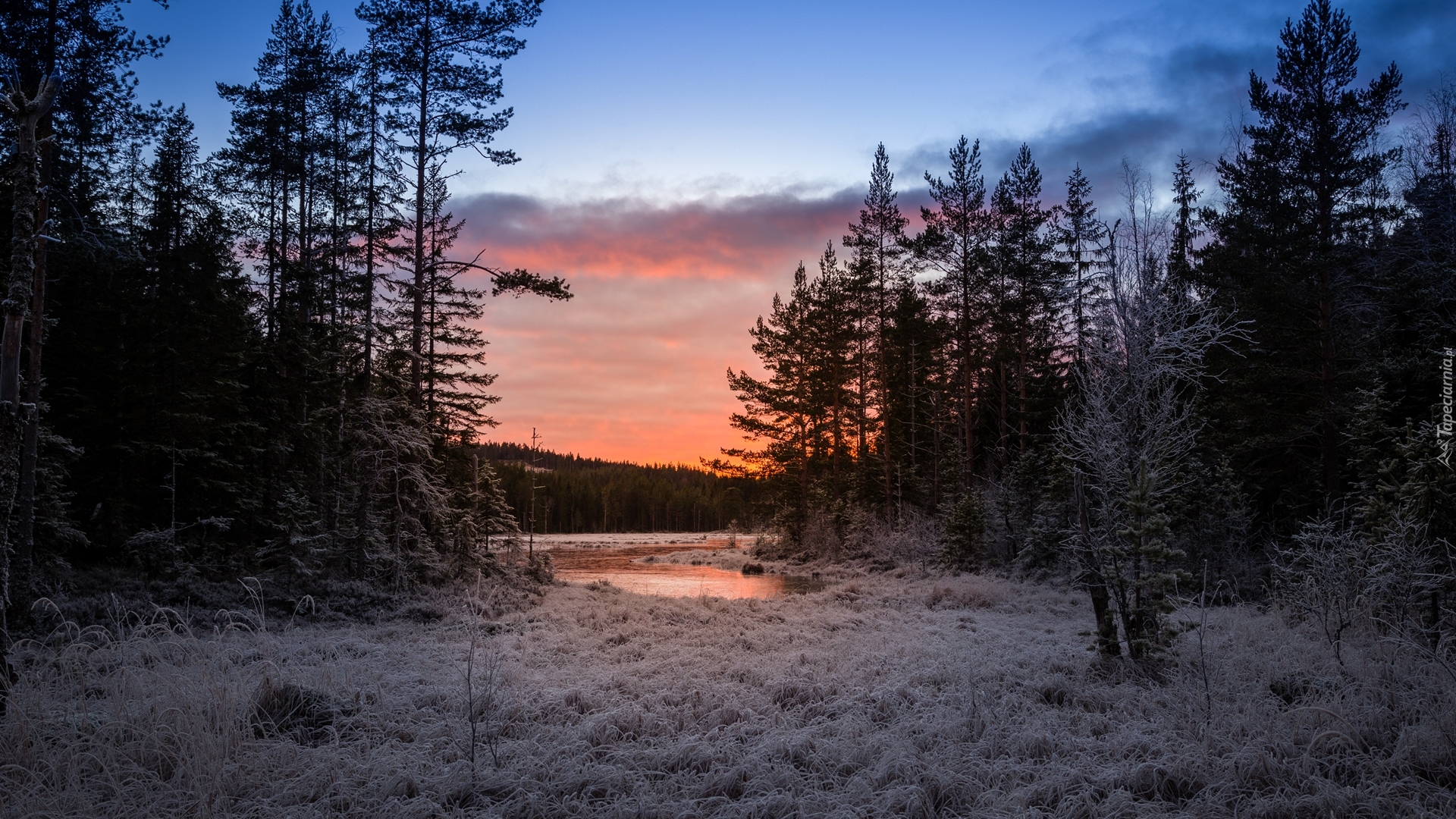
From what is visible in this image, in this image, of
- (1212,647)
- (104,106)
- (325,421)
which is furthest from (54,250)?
(1212,647)

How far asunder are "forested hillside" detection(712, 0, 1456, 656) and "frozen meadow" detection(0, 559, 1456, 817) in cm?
145

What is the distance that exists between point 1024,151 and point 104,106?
2478cm

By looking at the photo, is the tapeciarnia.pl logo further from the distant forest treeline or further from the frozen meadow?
the distant forest treeline

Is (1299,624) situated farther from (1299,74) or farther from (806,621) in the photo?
(1299,74)

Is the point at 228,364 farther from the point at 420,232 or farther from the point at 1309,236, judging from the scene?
the point at 1309,236

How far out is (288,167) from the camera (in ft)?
65.5

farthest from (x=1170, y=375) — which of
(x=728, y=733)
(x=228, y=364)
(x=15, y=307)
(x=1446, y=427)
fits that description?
(x=228, y=364)

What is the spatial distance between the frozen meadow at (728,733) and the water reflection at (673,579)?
9.73 meters

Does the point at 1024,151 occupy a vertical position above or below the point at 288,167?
above

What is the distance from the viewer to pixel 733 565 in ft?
108

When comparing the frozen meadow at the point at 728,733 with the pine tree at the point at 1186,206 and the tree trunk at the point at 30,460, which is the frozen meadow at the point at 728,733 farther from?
the pine tree at the point at 1186,206

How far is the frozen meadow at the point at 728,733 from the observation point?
4.38 m

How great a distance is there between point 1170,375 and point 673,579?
2060cm

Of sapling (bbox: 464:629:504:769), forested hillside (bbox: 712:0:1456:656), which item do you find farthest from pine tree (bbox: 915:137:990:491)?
sapling (bbox: 464:629:504:769)
